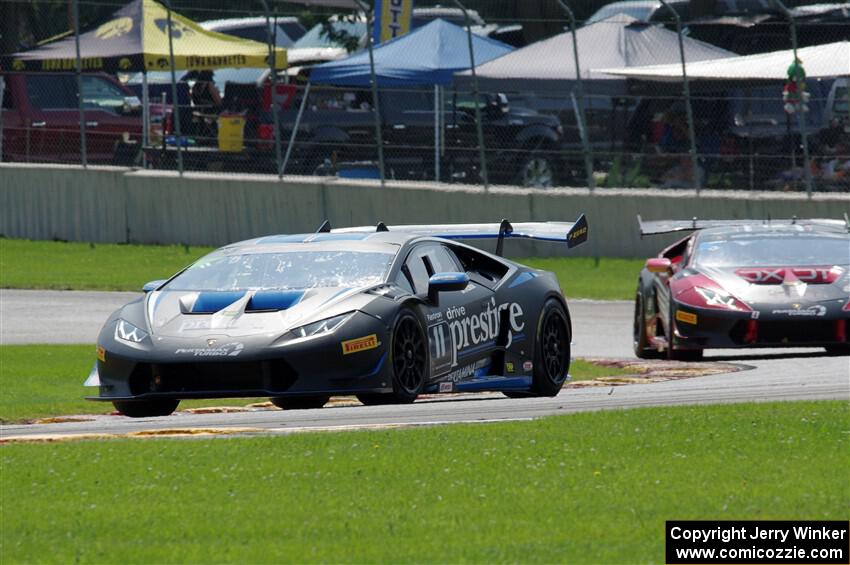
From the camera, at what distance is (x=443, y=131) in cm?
2739

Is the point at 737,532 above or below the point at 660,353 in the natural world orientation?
above

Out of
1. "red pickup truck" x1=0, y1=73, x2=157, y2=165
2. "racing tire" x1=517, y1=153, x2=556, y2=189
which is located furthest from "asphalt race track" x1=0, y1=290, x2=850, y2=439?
"red pickup truck" x1=0, y1=73, x2=157, y2=165

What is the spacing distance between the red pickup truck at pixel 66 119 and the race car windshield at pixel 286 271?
17776 millimetres

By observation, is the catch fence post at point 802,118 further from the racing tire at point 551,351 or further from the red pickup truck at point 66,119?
the racing tire at point 551,351

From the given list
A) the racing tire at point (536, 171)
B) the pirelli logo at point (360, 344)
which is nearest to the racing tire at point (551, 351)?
the pirelli logo at point (360, 344)

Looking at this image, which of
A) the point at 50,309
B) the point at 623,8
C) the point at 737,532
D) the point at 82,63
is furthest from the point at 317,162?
the point at 737,532

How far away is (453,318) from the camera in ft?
38.9

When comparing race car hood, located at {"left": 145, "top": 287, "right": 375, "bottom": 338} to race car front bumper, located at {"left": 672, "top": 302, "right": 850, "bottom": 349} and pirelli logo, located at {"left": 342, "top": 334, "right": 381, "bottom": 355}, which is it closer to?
pirelli logo, located at {"left": 342, "top": 334, "right": 381, "bottom": 355}

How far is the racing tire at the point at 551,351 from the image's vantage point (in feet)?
42.1

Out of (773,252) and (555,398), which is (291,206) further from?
(555,398)

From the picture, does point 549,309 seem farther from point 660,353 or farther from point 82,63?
point 82,63

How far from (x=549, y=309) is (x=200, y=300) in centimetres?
297

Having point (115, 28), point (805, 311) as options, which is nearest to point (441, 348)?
point (805, 311)

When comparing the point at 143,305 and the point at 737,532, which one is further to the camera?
the point at 143,305
